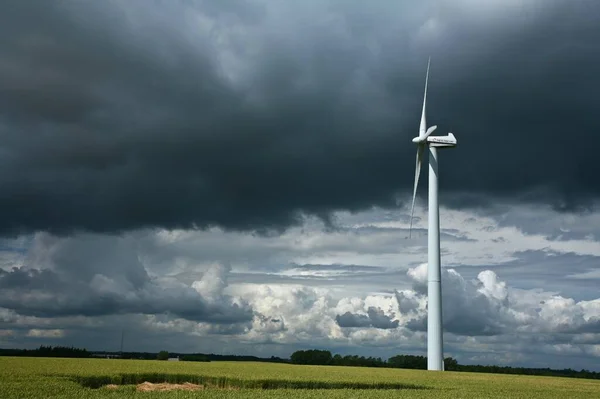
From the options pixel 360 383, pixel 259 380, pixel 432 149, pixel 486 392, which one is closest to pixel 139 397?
pixel 259 380

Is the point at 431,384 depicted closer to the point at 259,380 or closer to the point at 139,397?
the point at 259,380

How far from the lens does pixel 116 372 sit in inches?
2222

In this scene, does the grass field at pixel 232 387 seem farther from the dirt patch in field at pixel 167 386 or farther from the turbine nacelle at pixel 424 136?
the turbine nacelle at pixel 424 136

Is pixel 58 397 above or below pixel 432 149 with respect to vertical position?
below

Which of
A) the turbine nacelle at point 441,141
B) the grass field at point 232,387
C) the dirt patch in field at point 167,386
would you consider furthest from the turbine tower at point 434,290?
the dirt patch in field at point 167,386

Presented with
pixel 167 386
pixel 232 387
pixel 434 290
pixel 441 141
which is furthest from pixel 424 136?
pixel 167 386

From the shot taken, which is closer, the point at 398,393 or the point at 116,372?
the point at 398,393

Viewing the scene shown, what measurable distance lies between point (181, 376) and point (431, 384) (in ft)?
81.5

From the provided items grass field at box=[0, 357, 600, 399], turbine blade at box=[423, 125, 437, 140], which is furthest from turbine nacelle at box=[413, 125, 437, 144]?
grass field at box=[0, 357, 600, 399]

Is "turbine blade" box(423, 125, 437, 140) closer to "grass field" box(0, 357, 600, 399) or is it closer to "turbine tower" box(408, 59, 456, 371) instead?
"turbine tower" box(408, 59, 456, 371)

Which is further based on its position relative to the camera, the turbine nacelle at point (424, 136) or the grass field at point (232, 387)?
the turbine nacelle at point (424, 136)

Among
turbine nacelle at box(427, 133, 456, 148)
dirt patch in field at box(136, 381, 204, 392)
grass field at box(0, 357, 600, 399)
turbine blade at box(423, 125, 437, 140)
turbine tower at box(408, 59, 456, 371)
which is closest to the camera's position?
grass field at box(0, 357, 600, 399)

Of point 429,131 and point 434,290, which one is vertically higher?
point 429,131

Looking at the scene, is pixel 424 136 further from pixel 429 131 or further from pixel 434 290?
pixel 434 290
